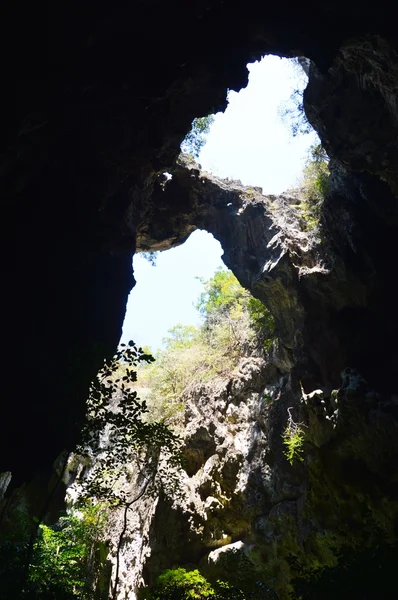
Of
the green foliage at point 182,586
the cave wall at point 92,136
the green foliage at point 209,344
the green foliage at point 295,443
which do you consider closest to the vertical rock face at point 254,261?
the cave wall at point 92,136

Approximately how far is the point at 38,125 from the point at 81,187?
3.02 metres

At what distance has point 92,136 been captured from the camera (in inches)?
392

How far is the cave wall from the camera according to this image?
23.9ft

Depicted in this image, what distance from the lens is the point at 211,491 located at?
46.3 ft

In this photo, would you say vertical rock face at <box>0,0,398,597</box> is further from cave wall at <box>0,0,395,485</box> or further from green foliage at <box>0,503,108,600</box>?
green foliage at <box>0,503,108,600</box>

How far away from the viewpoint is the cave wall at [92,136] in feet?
23.9

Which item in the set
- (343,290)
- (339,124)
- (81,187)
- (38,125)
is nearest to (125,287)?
(81,187)

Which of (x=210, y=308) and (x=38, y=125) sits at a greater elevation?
(x=210, y=308)

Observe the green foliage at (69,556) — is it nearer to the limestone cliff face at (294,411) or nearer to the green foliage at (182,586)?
the limestone cliff face at (294,411)

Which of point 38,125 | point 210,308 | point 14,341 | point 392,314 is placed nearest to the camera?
point 38,125

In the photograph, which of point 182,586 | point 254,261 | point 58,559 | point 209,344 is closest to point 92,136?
point 254,261

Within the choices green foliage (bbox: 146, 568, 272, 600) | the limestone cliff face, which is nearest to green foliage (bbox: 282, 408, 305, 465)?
the limestone cliff face

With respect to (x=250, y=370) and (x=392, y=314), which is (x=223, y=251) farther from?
(x=392, y=314)

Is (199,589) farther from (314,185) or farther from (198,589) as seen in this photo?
(314,185)
